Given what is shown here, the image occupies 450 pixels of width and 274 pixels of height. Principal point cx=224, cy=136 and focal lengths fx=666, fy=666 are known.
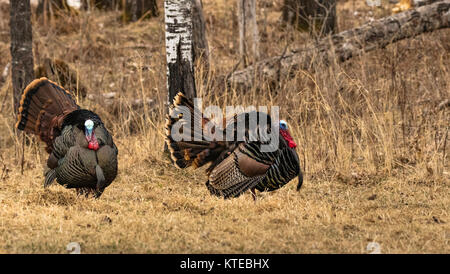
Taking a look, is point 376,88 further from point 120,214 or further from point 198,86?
point 120,214

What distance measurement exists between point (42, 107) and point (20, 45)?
8.26 ft

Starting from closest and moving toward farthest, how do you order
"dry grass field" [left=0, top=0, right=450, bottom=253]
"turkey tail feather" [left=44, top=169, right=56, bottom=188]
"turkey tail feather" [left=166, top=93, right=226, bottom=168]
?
"dry grass field" [left=0, top=0, right=450, bottom=253], "turkey tail feather" [left=166, top=93, right=226, bottom=168], "turkey tail feather" [left=44, top=169, right=56, bottom=188]

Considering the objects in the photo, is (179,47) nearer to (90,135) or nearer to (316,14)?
(90,135)

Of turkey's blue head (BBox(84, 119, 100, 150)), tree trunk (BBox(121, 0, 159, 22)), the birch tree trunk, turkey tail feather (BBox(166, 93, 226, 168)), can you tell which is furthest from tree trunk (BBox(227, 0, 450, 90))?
tree trunk (BBox(121, 0, 159, 22))

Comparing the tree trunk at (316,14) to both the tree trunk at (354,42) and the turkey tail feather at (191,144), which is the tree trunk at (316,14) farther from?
the turkey tail feather at (191,144)

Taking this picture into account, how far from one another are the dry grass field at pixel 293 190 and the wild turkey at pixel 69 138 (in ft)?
0.86

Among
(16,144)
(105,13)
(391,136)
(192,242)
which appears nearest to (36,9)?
(105,13)

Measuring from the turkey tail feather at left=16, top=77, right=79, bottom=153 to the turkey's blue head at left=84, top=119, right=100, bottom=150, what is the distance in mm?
840

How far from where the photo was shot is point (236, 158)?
21.1 ft

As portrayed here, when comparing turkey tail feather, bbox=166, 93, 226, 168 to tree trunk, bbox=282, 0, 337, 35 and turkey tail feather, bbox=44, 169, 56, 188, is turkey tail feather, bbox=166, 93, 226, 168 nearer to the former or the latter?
turkey tail feather, bbox=44, 169, 56, 188

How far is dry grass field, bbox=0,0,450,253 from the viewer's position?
555cm

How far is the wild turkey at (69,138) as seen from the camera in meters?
6.46

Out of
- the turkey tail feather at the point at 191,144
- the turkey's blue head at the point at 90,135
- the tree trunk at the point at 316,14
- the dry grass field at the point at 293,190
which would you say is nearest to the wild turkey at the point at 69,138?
the turkey's blue head at the point at 90,135

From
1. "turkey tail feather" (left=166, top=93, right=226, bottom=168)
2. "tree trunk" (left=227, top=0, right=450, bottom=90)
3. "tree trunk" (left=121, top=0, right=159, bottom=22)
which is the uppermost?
"tree trunk" (left=121, top=0, right=159, bottom=22)
